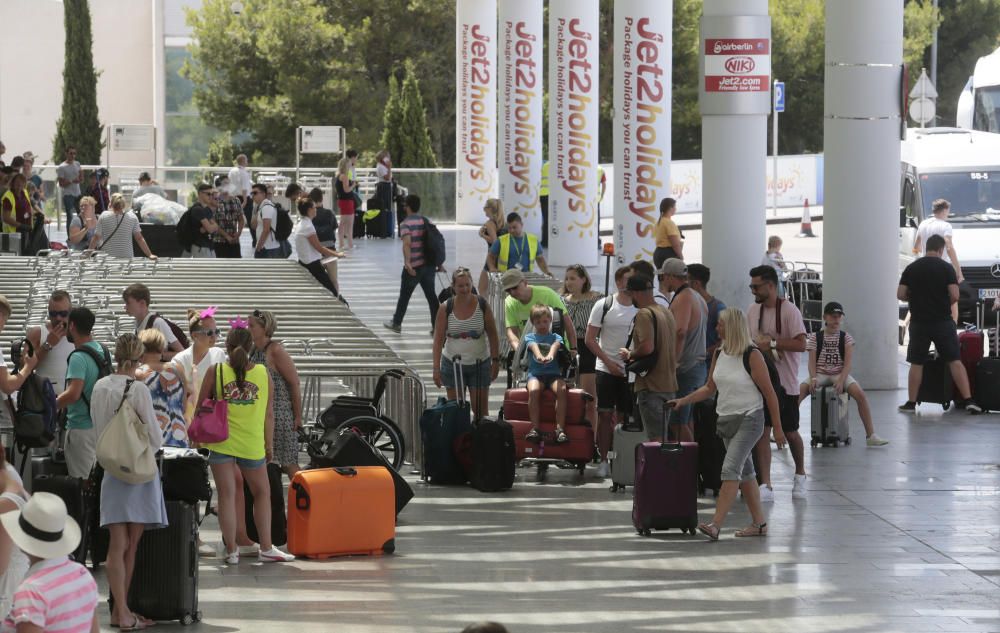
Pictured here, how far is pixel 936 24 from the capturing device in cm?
6388

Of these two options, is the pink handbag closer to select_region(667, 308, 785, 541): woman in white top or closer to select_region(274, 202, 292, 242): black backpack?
select_region(667, 308, 785, 541): woman in white top

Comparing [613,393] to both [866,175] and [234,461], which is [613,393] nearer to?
[234,461]

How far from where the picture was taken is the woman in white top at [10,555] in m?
6.73

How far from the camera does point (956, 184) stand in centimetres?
2789

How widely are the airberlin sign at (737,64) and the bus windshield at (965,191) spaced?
6565 millimetres

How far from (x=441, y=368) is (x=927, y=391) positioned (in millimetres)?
5458

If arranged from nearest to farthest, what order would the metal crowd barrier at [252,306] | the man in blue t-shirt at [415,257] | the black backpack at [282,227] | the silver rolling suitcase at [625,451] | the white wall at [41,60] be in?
the silver rolling suitcase at [625,451]
the metal crowd barrier at [252,306]
the man in blue t-shirt at [415,257]
the black backpack at [282,227]
the white wall at [41,60]

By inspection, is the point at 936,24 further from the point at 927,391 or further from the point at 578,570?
the point at 578,570

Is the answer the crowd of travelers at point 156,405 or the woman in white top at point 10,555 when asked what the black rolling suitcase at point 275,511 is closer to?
the crowd of travelers at point 156,405

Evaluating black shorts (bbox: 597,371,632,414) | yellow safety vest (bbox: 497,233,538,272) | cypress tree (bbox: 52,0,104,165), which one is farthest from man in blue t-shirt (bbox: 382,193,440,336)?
cypress tree (bbox: 52,0,104,165)

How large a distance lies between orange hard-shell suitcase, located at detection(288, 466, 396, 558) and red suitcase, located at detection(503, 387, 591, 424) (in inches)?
120

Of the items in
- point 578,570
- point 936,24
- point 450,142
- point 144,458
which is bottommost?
point 578,570

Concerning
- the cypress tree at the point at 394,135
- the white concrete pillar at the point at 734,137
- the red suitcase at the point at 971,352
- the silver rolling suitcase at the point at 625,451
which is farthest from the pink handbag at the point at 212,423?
the cypress tree at the point at 394,135

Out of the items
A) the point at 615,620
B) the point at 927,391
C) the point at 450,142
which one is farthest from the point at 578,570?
the point at 450,142
